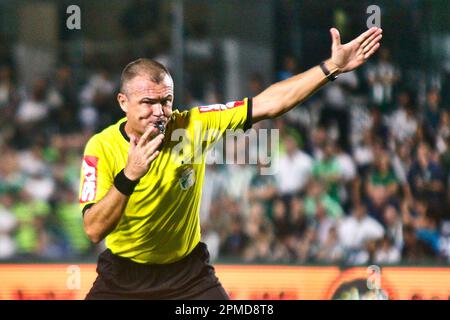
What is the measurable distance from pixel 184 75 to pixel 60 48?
1890 millimetres

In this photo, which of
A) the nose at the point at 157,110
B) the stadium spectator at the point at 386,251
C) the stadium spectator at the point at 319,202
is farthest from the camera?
the stadium spectator at the point at 319,202

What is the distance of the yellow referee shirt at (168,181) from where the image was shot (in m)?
6.65

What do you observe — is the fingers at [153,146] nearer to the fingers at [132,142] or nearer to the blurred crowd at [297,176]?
the fingers at [132,142]

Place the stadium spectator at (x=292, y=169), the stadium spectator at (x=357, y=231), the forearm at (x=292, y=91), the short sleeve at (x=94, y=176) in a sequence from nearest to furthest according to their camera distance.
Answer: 1. the short sleeve at (x=94, y=176)
2. the forearm at (x=292, y=91)
3. the stadium spectator at (x=357, y=231)
4. the stadium spectator at (x=292, y=169)

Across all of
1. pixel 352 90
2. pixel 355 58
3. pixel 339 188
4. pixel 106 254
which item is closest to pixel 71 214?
pixel 339 188

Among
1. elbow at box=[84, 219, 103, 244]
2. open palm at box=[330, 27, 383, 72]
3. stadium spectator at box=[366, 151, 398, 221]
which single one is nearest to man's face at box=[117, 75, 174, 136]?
elbow at box=[84, 219, 103, 244]

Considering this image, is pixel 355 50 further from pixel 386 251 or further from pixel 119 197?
pixel 386 251

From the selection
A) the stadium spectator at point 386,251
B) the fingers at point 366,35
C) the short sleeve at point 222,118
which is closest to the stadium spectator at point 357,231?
the stadium spectator at point 386,251

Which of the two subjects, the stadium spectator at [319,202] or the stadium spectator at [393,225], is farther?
the stadium spectator at [319,202]

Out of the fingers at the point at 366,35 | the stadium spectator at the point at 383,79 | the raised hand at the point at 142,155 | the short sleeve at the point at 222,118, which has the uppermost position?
the stadium spectator at the point at 383,79

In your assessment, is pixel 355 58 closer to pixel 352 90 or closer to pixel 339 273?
pixel 339 273

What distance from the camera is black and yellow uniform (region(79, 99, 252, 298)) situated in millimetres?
6648

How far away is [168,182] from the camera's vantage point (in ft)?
21.9

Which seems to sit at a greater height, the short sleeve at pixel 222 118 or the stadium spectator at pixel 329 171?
the short sleeve at pixel 222 118
